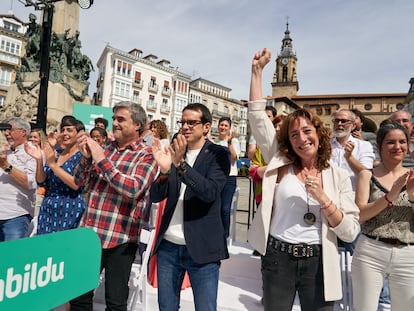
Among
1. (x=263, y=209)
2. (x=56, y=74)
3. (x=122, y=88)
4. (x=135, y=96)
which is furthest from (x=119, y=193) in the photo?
(x=135, y=96)

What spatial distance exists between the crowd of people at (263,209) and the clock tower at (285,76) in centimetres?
6853

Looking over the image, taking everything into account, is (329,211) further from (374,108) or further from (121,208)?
(374,108)

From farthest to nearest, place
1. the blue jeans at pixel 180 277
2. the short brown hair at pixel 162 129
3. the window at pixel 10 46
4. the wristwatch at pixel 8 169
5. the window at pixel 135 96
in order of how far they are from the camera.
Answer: the window at pixel 135 96 < the window at pixel 10 46 < the short brown hair at pixel 162 129 < the wristwatch at pixel 8 169 < the blue jeans at pixel 180 277

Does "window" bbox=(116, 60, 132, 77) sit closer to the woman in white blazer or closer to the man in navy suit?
the man in navy suit

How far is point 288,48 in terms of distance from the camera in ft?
240

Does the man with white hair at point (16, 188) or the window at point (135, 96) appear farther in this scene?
the window at point (135, 96)

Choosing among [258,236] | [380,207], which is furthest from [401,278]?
[258,236]

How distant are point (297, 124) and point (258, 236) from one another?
752 millimetres

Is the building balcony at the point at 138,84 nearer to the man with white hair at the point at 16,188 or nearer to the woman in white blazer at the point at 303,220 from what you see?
the man with white hair at the point at 16,188

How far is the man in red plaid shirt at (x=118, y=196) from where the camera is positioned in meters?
2.19

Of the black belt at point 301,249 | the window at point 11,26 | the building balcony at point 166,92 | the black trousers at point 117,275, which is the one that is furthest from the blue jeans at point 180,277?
the window at point 11,26

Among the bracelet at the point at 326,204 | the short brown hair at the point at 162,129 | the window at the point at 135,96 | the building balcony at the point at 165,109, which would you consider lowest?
the bracelet at the point at 326,204

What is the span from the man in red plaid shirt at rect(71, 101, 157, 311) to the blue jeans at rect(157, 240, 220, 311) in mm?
301

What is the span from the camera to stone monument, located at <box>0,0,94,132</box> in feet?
37.4
